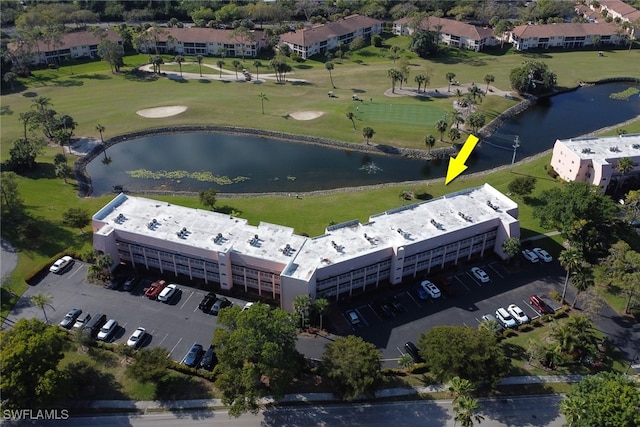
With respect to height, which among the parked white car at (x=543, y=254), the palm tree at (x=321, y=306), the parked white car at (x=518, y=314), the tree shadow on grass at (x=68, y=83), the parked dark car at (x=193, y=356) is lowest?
the parked dark car at (x=193, y=356)

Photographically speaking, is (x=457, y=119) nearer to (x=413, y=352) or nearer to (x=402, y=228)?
(x=402, y=228)

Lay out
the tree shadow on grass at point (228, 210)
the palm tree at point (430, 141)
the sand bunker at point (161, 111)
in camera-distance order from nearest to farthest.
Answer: the tree shadow on grass at point (228, 210) < the palm tree at point (430, 141) < the sand bunker at point (161, 111)

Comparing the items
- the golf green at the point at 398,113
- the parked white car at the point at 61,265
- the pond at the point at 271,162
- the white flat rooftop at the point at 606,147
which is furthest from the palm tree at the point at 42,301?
the white flat rooftop at the point at 606,147

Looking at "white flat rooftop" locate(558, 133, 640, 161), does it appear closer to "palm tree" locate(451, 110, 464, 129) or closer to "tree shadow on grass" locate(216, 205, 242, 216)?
"palm tree" locate(451, 110, 464, 129)

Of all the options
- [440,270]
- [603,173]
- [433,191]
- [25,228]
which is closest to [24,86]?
[25,228]

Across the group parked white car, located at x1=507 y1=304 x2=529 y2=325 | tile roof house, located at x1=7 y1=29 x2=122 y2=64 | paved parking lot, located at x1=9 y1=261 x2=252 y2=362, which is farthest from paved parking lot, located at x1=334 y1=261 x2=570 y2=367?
tile roof house, located at x1=7 y1=29 x2=122 y2=64

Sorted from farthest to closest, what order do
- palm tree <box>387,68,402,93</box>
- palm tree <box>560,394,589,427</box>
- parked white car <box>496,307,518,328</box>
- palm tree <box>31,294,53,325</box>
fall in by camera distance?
palm tree <box>387,68,402,93</box> → parked white car <box>496,307,518,328</box> → palm tree <box>31,294,53,325</box> → palm tree <box>560,394,589,427</box>

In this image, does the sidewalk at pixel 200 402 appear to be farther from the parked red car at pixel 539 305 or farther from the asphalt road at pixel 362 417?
the parked red car at pixel 539 305

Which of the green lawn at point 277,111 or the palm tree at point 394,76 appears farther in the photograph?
the palm tree at point 394,76
